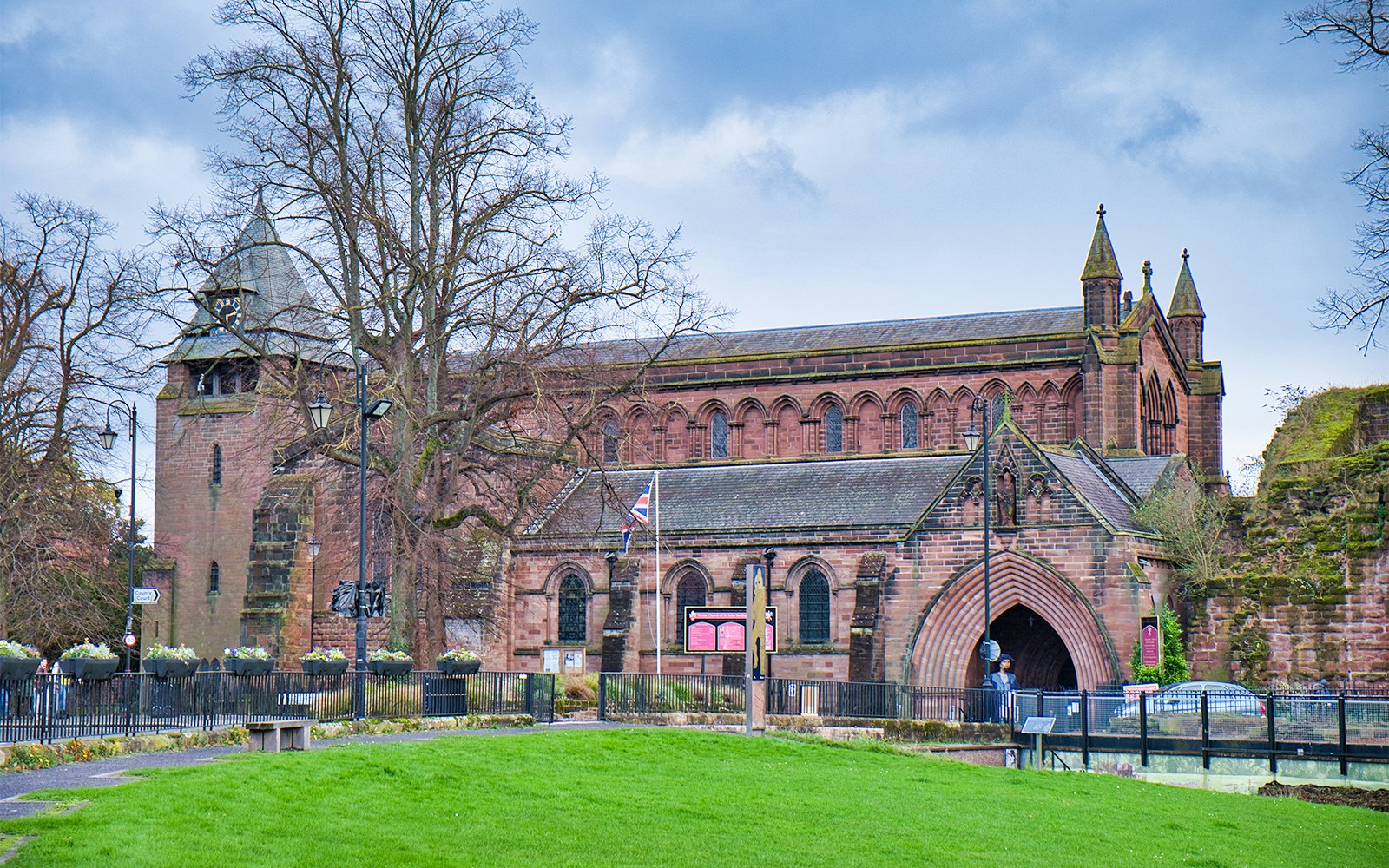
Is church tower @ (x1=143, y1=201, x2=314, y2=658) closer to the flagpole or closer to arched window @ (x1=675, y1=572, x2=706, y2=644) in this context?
the flagpole

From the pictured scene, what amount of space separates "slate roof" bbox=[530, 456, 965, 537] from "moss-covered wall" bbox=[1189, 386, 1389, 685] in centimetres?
1055

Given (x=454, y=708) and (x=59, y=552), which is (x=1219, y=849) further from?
(x=59, y=552)

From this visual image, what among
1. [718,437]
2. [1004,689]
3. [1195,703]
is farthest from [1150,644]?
[718,437]

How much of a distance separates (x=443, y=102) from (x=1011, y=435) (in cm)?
1636

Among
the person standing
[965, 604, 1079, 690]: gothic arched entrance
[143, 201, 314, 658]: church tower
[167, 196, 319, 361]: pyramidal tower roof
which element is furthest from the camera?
[143, 201, 314, 658]: church tower

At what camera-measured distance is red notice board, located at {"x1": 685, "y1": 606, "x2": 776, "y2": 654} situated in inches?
1175

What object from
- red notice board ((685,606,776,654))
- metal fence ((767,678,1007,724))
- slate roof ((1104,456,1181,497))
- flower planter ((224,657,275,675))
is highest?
slate roof ((1104,456,1181,497))

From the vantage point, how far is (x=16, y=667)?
67.2 ft

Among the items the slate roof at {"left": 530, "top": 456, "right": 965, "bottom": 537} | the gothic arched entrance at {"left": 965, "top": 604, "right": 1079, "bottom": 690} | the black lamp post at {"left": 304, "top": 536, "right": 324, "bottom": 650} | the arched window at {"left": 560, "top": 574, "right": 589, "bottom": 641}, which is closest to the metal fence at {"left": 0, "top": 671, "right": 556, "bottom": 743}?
the slate roof at {"left": 530, "top": 456, "right": 965, "bottom": 537}

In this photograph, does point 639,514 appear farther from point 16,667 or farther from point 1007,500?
point 16,667

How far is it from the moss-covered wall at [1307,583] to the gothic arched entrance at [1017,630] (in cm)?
356

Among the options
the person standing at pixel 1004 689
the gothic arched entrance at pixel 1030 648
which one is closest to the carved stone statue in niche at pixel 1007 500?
the gothic arched entrance at pixel 1030 648

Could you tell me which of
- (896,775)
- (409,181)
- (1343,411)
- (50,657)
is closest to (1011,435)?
(1343,411)

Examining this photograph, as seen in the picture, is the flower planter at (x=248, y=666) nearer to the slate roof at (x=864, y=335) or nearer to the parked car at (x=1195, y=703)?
the parked car at (x=1195, y=703)
